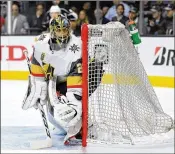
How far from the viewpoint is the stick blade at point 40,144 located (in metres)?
4.54

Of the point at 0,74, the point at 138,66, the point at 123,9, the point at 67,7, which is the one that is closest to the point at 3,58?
the point at 0,74

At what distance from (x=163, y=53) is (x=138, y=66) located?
14.0 feet

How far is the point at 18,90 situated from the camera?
8305mm

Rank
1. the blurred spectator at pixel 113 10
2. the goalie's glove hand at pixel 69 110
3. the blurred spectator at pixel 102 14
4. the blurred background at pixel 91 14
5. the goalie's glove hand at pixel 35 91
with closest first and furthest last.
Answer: the goalie's glove hand at pixel 69 110, the goalie's glove hand at pixel 35 91, the blurred background at pixel 91 14, the blurred spectator at pixel 113 10, the blurred spectator at pixel 102 14

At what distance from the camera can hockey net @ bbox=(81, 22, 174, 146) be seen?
4648mm

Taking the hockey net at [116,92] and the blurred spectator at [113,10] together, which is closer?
the hockey net at [116,92]

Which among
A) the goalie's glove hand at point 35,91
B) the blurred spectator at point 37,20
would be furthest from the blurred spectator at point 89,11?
the goalie's glove hand at point 35,91

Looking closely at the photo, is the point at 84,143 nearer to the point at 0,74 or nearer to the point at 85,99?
the point at 85,99

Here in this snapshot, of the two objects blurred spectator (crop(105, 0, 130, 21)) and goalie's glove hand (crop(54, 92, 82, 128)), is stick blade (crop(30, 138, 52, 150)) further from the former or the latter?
blurred spectator (crop(105, 0, 130, 21))

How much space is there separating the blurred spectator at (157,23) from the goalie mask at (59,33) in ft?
16.3

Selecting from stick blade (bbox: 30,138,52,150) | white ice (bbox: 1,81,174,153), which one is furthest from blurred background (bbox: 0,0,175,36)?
stick blade (bbox: 30,138,52,150)

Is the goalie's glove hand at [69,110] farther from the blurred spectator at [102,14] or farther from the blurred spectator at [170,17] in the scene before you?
Answer: the blurred spectator at [102,14]

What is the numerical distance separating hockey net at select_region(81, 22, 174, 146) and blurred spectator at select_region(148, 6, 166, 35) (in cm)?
468

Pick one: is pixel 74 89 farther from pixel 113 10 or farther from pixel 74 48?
pixel 113 10
